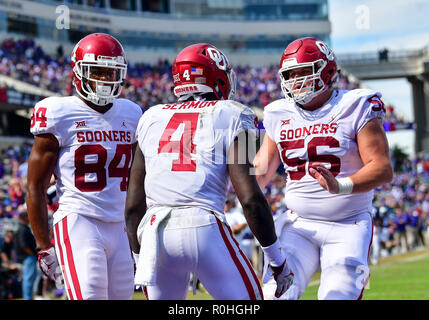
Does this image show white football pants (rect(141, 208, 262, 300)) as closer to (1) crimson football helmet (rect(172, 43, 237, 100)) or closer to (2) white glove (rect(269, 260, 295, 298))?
(2) white glove (rect(269, 260, 295, 298))

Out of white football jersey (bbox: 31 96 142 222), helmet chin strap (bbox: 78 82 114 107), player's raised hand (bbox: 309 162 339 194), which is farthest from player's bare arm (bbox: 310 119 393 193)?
helmet chin strap (bbox: 78 82 114 107)

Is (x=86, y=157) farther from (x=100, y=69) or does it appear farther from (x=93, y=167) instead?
(x=100, y=69)

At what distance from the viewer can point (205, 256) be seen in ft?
10.9

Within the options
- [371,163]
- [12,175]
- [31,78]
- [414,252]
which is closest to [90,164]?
[371,163]

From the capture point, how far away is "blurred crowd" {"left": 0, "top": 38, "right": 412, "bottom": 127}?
1185 inches

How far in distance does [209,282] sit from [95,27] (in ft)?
128

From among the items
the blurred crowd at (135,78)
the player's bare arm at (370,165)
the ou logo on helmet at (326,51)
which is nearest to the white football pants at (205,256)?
the player's bare arm at (370,165)

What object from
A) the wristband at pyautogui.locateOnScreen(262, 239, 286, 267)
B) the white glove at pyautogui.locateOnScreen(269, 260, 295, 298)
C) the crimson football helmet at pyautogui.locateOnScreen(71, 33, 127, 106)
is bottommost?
the white glove at pyautogui.locateOnScreen(269, 260, 295, 298)

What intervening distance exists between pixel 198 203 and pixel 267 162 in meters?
→ 1.32

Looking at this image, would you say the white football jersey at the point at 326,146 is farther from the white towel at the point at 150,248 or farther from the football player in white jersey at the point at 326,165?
the white towel at the point at 150,248

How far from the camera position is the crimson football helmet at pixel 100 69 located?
14.8ft

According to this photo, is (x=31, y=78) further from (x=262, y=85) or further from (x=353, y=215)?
(x=353, y=215)

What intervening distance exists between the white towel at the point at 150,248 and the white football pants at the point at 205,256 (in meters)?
0.03

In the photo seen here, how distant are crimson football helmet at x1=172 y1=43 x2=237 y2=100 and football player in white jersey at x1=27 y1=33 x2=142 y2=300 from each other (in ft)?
2.96
